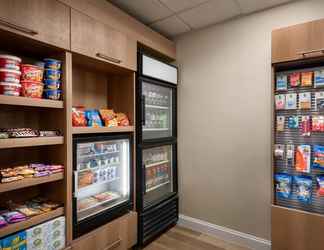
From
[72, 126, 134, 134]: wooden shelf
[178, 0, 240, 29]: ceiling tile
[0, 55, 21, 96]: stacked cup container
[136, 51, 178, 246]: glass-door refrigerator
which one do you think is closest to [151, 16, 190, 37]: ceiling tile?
[178, 0, 240, 29]: ceiling tile

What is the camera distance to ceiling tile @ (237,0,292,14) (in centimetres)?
196

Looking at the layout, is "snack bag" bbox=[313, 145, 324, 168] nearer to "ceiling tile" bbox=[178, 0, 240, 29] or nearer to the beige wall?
the beige wall

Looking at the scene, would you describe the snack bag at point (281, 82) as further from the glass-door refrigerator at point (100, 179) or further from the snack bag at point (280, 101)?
the glass-door refrigerator at point (100, 179)

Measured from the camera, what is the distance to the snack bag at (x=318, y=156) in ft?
5.49

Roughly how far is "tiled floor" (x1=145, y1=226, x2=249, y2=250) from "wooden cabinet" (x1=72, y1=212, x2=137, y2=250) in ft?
0.99

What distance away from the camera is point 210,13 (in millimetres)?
2172

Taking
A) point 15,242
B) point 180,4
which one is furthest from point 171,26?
point 15,242

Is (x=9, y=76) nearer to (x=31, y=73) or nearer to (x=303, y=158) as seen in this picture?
(x=31, y=73)

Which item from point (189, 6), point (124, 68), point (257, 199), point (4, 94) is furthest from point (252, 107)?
point (4, 94)

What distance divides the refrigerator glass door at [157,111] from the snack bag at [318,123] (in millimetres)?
1445

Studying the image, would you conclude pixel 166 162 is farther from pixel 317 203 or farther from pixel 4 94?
pixel 4 94

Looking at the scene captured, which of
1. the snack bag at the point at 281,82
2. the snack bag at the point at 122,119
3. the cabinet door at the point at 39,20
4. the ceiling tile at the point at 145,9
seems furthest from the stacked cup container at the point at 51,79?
the snack bag at the point at 281,82

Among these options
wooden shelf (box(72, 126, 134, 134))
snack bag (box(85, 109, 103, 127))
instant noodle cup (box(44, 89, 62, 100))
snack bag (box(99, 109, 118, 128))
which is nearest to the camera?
instant noodle cup (box(44, 89, 62, 100))

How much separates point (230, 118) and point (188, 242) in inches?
56.1
